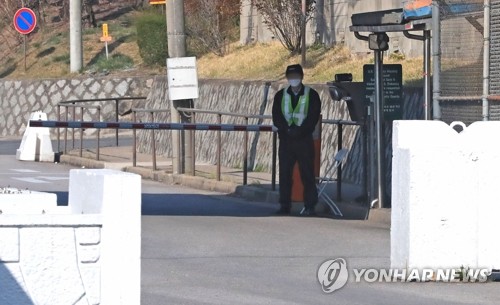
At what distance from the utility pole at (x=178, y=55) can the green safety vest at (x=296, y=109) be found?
5.22 m

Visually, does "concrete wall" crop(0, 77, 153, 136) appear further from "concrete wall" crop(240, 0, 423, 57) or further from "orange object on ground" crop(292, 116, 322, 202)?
"orange object on ground" crop(292, 116, 322, 202)

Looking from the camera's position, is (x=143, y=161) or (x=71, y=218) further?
(x=143, y=161)

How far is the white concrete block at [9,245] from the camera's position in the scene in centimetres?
571

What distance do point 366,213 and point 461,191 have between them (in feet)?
18.1

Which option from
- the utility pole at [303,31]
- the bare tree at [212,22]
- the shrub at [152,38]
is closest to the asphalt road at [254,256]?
the utility pole at [303,31]

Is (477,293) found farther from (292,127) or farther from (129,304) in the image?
(292,127)

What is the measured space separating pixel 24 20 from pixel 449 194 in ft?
83.8

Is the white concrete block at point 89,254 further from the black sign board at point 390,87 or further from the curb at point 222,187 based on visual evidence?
the black sign board at point 390,87

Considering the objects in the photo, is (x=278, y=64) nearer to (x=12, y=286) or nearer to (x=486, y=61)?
(x=486, y=61)

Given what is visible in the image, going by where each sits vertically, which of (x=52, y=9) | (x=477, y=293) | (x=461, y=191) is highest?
(x=52, y=9)

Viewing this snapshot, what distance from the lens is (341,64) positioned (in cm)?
2328

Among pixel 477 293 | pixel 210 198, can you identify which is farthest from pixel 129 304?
pixel 210 198

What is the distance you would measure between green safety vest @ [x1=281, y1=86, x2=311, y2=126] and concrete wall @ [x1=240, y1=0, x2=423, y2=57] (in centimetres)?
661

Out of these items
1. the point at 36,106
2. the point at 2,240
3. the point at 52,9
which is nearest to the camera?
the point at 2,240
